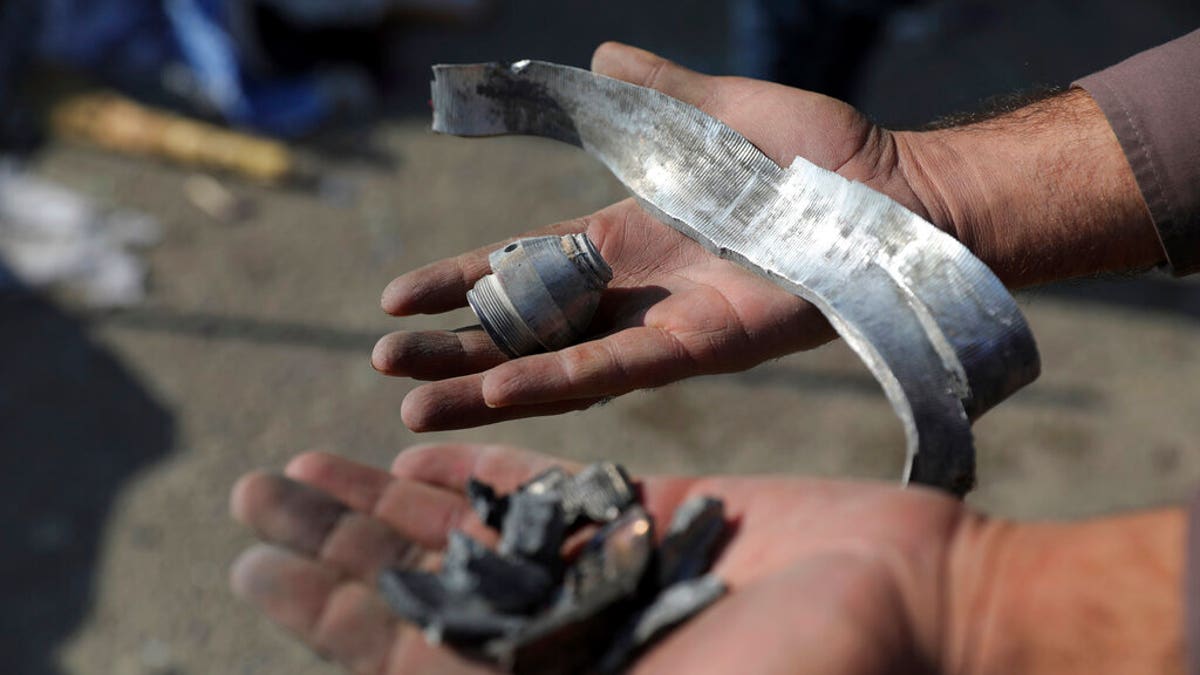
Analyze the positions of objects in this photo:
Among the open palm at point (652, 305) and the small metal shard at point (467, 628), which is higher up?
the open palm at point (652, 305)

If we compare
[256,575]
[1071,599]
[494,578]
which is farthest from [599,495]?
[1071,599]

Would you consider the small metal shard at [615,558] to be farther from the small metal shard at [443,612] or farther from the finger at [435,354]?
the finger at [435,354]

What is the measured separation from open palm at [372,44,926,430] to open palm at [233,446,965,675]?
A: 28 centimetres

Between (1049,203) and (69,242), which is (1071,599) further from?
(69,242)

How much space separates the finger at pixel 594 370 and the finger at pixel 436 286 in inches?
13.5

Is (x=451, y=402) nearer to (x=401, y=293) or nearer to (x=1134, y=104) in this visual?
(x=401, y=293)

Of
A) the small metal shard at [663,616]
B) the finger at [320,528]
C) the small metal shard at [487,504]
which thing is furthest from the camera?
the small metal shard at [487,504]

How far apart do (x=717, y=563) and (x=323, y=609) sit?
2.62ft

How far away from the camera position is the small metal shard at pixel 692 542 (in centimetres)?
219

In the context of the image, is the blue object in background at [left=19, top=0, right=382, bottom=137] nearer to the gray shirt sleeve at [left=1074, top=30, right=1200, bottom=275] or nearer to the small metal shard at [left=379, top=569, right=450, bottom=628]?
the small metal shard at [left=379, top=569, right=450, bottom=628]

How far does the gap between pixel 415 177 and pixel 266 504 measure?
3.74 m

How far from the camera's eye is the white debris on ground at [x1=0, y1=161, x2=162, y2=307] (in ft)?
17.1

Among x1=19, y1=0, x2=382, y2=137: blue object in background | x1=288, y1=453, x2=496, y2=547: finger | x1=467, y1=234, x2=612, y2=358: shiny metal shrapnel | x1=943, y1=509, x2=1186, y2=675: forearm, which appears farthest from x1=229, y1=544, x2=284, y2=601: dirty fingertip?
x1=19, y1=0, x2=382, y2=137: blue object in background

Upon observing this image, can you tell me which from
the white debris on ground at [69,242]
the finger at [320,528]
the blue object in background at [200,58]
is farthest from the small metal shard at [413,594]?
the blue object in background at [200,58]
